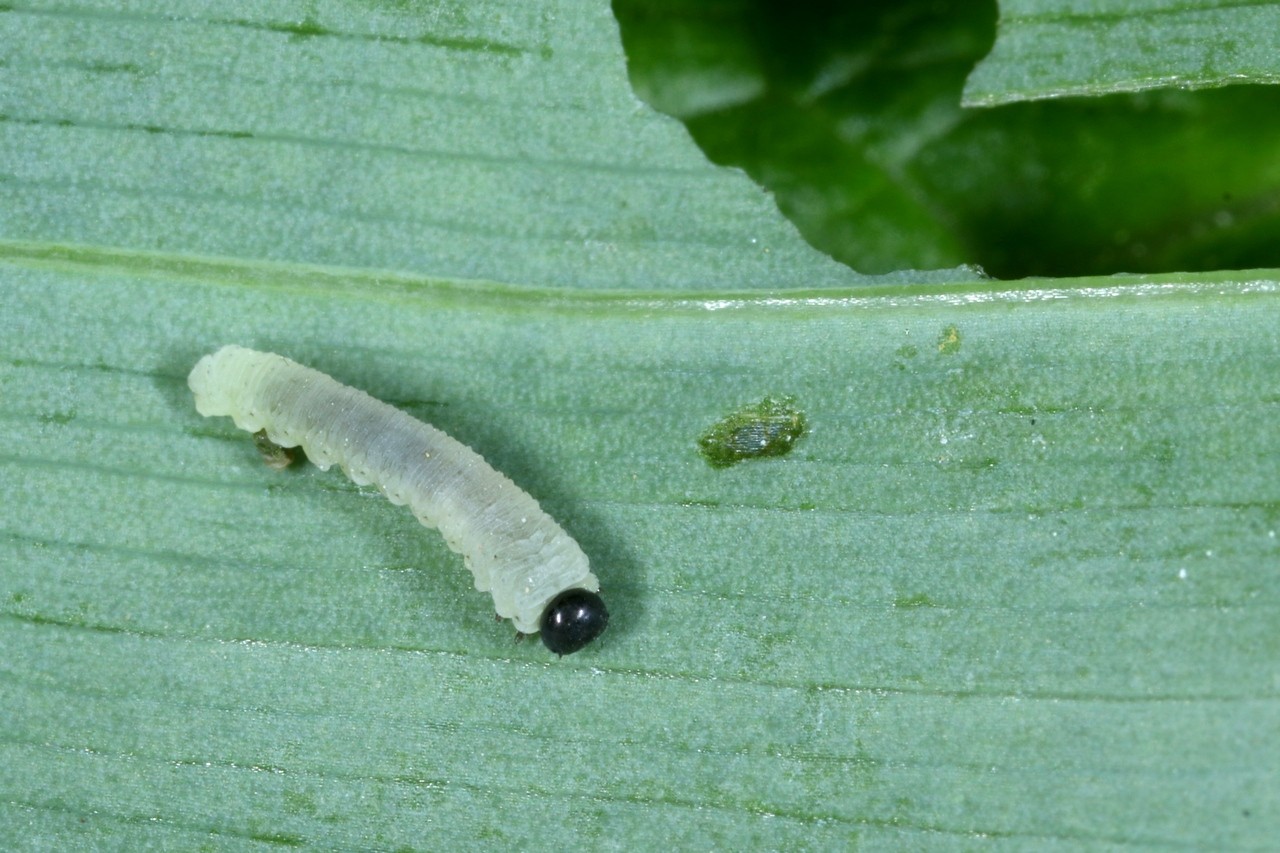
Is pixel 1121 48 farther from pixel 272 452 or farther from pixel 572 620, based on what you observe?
pixel 272 452

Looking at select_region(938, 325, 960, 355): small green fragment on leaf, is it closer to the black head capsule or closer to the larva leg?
the black head capsule

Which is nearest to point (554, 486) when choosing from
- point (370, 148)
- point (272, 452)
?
point (272, 452)

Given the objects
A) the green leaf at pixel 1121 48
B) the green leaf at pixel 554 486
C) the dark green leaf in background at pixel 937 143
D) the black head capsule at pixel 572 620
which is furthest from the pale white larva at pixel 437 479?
the green leaf at pixel 1121 48

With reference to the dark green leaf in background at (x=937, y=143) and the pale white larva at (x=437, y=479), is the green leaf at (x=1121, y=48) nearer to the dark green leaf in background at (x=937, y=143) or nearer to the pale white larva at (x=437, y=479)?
the dark green leaf in background at (x=937, y=143)

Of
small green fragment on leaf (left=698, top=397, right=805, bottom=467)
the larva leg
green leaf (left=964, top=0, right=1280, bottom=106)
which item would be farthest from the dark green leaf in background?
the larva leg

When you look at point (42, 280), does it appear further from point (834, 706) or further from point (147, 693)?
point (834, 706)

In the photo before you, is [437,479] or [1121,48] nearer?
[437,479]

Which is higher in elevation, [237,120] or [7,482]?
[237,120]

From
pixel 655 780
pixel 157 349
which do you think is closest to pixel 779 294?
pixel 655 780
